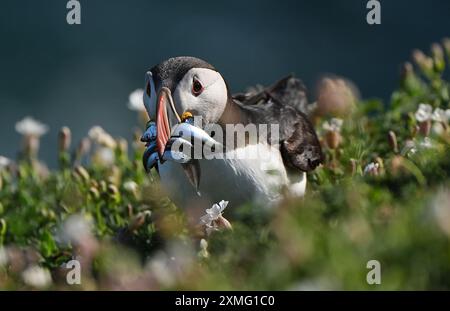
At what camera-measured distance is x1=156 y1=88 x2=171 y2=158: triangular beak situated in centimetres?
381

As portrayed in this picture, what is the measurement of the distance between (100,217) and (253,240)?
6.42ft

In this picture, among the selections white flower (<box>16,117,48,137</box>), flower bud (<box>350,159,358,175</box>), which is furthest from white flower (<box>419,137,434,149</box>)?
white flower (<box>16,117,48,137</box>)

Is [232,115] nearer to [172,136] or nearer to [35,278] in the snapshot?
[172,136]

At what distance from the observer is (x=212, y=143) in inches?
158

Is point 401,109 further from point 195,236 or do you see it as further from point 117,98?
point 117,98

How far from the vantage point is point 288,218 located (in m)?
2.94

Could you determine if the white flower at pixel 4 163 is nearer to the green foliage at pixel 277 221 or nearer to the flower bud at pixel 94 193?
the green foliage at pixel 277 221

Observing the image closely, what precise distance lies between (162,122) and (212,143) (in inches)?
10.9

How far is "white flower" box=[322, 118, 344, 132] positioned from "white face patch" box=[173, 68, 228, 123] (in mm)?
1098

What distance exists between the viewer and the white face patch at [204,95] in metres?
3.92

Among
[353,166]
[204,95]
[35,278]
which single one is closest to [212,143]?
[204,95]

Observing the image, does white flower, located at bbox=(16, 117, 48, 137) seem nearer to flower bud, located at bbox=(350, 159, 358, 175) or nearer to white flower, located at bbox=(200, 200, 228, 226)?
flower bud, located at bbox=(350, 159, 358, 175)
